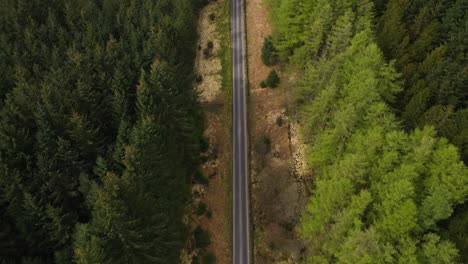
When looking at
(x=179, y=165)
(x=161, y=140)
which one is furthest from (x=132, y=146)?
(x=179, y=165)

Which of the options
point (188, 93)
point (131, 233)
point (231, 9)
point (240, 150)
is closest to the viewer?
point (131, 233)

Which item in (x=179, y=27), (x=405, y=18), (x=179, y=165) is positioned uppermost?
(x=179, y=27)

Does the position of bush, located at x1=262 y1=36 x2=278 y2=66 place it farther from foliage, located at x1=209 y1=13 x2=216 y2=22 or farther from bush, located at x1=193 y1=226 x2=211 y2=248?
bush, located at x1=193 y1=226 x2=211 y2=248

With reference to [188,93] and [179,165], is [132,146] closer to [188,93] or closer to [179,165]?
[179,165]

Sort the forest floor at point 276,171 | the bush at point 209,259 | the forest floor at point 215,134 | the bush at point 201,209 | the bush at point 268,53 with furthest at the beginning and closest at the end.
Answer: the bush at point 268,53
the bush at point 201,209
the forest floor at point 215,134
the forest floor at point 276,171
the bush at point 209,259

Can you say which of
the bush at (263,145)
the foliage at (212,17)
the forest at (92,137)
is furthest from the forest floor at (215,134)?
the bush at (263,145)

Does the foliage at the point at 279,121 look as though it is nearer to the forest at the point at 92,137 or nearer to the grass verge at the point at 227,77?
the grass verge at the point at 227,77

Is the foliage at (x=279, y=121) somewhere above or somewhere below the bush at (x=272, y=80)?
below
